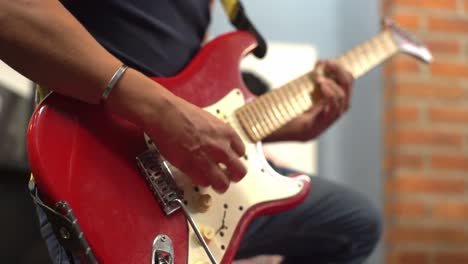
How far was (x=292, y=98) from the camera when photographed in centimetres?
95

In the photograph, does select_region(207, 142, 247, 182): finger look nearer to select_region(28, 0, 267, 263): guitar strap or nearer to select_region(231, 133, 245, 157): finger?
select_region(231, 133, 245, 157): finger

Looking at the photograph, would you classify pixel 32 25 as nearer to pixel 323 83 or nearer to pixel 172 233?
pixel 172 233

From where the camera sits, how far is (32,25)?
0.59 m

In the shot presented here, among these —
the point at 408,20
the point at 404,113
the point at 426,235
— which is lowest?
the point at 426,235

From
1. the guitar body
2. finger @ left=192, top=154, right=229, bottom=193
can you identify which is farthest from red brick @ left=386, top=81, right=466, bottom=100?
finger @ left=192, top=154, right=229, bottom=193

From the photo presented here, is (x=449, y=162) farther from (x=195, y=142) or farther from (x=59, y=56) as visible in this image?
(x=59, y=56)

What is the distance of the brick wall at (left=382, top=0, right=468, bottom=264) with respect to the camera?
1.71 meters

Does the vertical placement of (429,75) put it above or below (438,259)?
above

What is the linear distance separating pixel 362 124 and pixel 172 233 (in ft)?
4.08

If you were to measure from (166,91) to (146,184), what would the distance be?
4.6 inches

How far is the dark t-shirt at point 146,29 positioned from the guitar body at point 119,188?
0.05 meters

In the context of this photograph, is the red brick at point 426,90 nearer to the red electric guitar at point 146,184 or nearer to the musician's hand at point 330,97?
the musician's hand at point 330,97

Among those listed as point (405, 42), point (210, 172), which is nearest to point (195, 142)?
point (210, 172)

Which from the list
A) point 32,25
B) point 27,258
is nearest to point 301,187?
point 32,25
